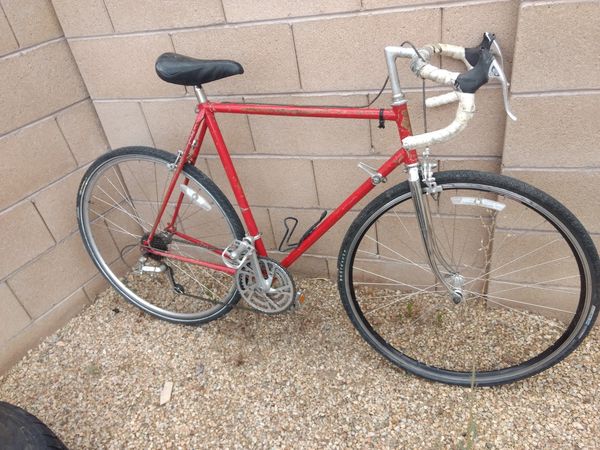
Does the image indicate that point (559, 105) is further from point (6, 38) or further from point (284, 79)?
point (6, 38)

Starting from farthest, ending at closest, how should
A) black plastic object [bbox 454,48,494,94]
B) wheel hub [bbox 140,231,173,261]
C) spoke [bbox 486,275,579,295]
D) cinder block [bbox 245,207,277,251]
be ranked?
cinder block [bbox 245,207,277,251], wheel hub [bbox 140,231,173,261], spoke [bbox 486,275,579,295], black plastic object [bbox 454,48,494,94]

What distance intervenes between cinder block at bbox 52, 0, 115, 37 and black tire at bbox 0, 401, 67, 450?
62.5 inches

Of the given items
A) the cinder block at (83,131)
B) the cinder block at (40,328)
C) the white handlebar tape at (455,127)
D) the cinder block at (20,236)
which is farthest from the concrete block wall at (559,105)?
the cinder block at (40,328)

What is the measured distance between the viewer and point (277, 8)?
1773 millimetres

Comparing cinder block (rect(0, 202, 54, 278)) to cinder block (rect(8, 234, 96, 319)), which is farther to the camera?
cinder block (rect(8, 234, 96, 319))

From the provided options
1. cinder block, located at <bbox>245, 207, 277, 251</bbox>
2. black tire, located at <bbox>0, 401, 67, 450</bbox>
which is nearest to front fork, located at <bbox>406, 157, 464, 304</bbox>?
cinder block, located at <bbox>245, 207, 277, 251</bbox>

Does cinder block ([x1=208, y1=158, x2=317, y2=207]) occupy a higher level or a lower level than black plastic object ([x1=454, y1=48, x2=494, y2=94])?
lower

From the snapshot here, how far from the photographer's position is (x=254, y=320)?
92.0 inches

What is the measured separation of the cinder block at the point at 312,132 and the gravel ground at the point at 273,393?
784mm

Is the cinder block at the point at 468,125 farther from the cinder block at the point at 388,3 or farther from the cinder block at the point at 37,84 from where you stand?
the cinder block at the point at 37,84

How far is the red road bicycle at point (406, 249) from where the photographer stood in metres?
1.56

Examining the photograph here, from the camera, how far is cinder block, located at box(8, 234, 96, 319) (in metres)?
2.24

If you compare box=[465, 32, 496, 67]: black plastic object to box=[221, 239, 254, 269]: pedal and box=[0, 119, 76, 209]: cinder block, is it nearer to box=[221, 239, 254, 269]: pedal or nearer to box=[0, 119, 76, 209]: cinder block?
box=[221, 239, 254, 269]: pedal

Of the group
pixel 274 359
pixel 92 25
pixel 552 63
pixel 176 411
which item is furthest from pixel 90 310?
pixel 552 63
